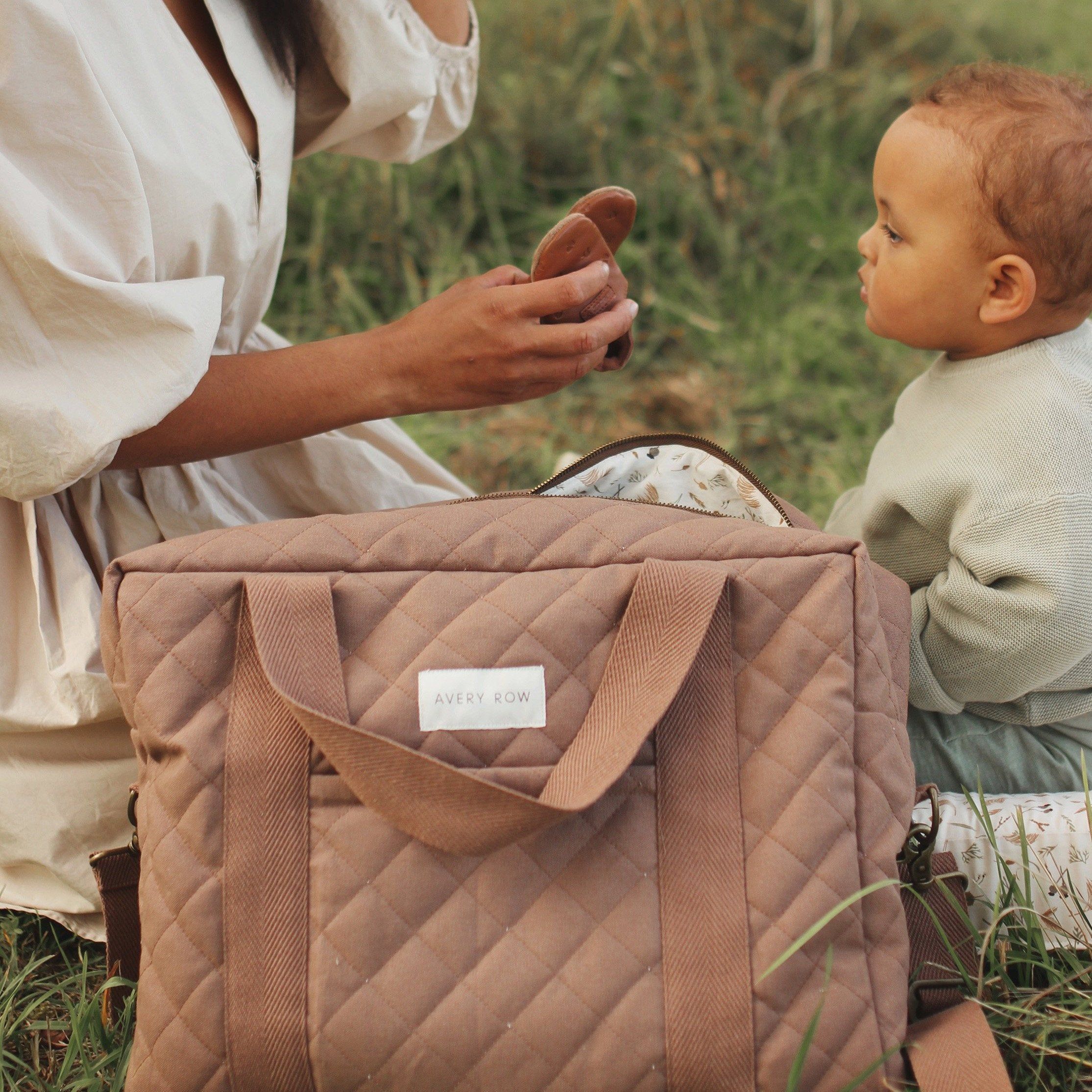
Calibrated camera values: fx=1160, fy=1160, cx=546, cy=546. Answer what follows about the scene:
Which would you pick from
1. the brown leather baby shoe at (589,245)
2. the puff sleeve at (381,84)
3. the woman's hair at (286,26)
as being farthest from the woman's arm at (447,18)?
the brown leather baby shoe at (589,245)

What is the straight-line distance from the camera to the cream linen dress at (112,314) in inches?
45.4

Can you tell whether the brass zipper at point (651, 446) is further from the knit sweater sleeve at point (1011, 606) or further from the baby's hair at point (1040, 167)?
the baby's hair at point (1040, 167)

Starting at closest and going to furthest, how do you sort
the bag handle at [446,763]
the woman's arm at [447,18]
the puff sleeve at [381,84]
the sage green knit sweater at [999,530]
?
1. the bag handle at [446,763]
2. the sage green knit sweater at [999,530]
3. the puff sleeve at [381,84]
4. the woman's arm at [447,18]

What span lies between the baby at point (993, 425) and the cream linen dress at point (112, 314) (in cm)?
71

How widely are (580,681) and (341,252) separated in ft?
7.32

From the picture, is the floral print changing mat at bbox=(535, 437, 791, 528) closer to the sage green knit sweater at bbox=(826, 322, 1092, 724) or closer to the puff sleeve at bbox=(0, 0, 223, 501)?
the sage green knit sweater at bbox=(826, 322, 1092, 724)

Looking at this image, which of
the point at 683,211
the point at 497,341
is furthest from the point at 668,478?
the point at 683,211

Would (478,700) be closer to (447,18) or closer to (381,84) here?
(381,84)

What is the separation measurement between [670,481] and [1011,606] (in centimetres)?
42

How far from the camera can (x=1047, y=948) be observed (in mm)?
1320

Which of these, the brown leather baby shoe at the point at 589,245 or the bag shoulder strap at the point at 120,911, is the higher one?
the brown leather baby shoe at the point at 589,245

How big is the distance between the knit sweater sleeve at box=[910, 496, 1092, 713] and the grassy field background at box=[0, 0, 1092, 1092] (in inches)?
40.2

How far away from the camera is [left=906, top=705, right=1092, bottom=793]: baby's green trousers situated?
1.45m

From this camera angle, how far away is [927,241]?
1377 mm
